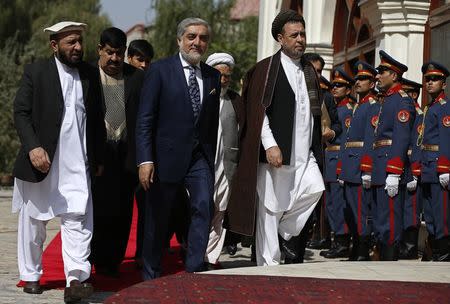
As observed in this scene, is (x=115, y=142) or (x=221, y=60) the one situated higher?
(x=221, y=60)

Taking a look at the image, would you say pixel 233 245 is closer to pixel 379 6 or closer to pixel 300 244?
pixel 300 244

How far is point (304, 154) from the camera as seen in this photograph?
8812mm

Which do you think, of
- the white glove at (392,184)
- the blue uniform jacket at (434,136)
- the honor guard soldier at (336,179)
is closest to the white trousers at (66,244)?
the white glove at (392,184)

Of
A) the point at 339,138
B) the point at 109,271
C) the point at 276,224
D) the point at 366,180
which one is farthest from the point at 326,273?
the point at 339,138

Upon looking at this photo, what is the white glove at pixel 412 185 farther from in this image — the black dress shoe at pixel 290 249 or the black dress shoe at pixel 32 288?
the black dress shoe at pixel 32 288

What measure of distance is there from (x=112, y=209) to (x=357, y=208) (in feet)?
9.62

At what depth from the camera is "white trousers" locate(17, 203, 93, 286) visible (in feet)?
25.7

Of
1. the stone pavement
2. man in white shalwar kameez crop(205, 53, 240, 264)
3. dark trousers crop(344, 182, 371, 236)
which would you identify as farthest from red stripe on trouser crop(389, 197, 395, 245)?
man in white shalwar kameez crop(205, 53, 240, 264)

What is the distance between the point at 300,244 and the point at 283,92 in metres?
1.23

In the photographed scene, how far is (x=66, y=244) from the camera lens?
25.9 ft

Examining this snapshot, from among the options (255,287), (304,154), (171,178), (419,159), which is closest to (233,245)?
(419,159)

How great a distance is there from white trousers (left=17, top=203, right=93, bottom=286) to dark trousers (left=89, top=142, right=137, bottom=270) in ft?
3.04

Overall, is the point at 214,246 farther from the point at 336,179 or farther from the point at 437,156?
the point at 336,179

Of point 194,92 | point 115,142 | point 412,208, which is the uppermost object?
point 194,92
